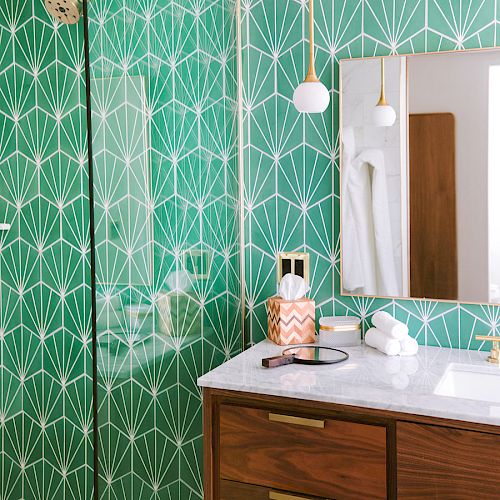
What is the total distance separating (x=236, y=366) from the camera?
191cm

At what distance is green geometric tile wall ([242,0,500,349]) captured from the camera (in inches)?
81.3

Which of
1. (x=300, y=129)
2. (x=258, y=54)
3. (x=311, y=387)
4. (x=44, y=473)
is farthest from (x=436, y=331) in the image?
(x=44, y=473)

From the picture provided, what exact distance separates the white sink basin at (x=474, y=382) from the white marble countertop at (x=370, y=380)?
2 cm

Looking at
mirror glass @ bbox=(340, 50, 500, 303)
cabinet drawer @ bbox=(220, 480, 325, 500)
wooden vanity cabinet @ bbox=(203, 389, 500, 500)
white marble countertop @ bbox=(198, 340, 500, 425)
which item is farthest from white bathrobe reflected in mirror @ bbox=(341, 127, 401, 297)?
cabinet drawer @ bbox=(220, 480, 325, 500)

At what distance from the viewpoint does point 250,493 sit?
1.78m

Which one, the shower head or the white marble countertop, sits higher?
the shower head

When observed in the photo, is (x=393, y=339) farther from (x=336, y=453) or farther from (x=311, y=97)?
(x=311, y=97)

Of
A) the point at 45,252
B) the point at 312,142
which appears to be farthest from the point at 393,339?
the point at 45,252

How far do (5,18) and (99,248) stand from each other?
1.46 meters

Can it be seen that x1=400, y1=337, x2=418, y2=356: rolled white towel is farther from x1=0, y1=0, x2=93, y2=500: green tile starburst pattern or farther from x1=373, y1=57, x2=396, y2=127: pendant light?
x1=0, y1=0, x2=93, y2=500: green tile starburst pattern

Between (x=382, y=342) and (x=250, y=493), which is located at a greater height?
(x=382, y=342)

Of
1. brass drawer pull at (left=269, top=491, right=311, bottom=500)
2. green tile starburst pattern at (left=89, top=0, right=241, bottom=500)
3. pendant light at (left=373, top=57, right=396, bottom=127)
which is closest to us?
green tile starburst pattern at (left=89, top=0, right=241, bottom=500)

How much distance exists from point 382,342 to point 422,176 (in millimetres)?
560

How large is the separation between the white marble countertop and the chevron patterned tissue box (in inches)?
2.5
